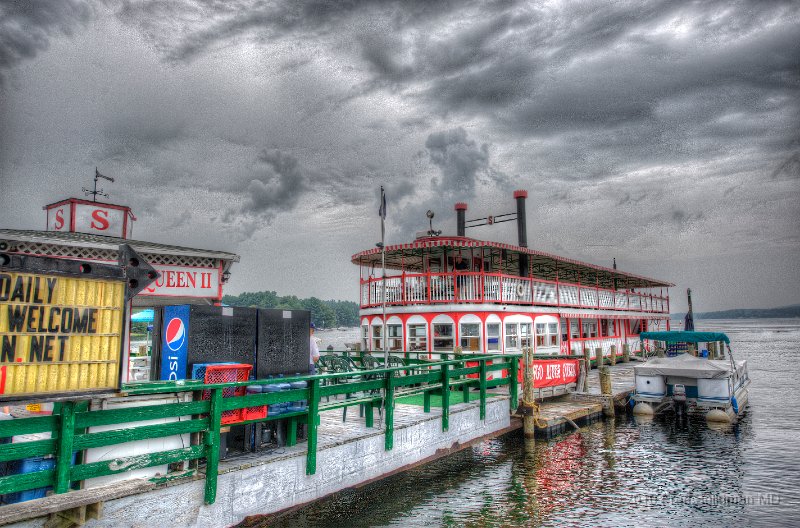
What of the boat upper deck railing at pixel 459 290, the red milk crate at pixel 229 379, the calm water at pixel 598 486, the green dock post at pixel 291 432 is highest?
the boat upper deck railing at pixel 459 290

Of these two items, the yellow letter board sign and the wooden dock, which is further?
the wooden dock

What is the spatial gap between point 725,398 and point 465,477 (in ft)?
37.9

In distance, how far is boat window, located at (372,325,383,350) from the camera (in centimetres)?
2192

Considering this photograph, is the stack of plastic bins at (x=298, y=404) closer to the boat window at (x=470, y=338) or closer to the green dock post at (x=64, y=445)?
the green dock post at (x=64, y=445)

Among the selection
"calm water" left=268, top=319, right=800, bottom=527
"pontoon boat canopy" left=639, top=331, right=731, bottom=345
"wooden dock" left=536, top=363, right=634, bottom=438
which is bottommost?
"calm water" left=268, top=319, right=800, bottom=527

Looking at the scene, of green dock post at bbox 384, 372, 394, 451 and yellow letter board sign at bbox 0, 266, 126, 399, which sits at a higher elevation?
yellow letter board sign at bbox 0, 266, 126, 399

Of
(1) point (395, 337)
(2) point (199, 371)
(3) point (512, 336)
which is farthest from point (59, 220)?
(3) point (512, 336)

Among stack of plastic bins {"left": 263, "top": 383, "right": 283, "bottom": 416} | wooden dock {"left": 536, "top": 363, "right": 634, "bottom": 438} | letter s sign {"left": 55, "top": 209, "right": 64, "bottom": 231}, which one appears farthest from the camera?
wooden dock {"left": 536, "top": 363, "right": 634, "bottom": 438}

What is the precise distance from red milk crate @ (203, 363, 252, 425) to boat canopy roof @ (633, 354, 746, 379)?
15905 millimetres

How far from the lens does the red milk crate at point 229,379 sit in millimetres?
7015

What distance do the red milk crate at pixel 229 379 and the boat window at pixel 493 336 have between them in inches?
572

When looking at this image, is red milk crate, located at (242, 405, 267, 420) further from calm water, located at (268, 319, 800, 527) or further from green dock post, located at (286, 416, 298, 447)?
calm water, located at (268, 319, 800, 527)

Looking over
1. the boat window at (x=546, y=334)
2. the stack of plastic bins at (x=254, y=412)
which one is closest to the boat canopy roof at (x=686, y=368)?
the boat window at (x=546, y=334)

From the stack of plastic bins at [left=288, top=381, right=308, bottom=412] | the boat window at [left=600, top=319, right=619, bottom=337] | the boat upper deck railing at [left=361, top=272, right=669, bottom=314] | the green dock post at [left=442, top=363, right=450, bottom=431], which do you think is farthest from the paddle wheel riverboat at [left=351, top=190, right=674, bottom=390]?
the stack of plastic bins at [left=288, top=381, right=308, bottom=412]
